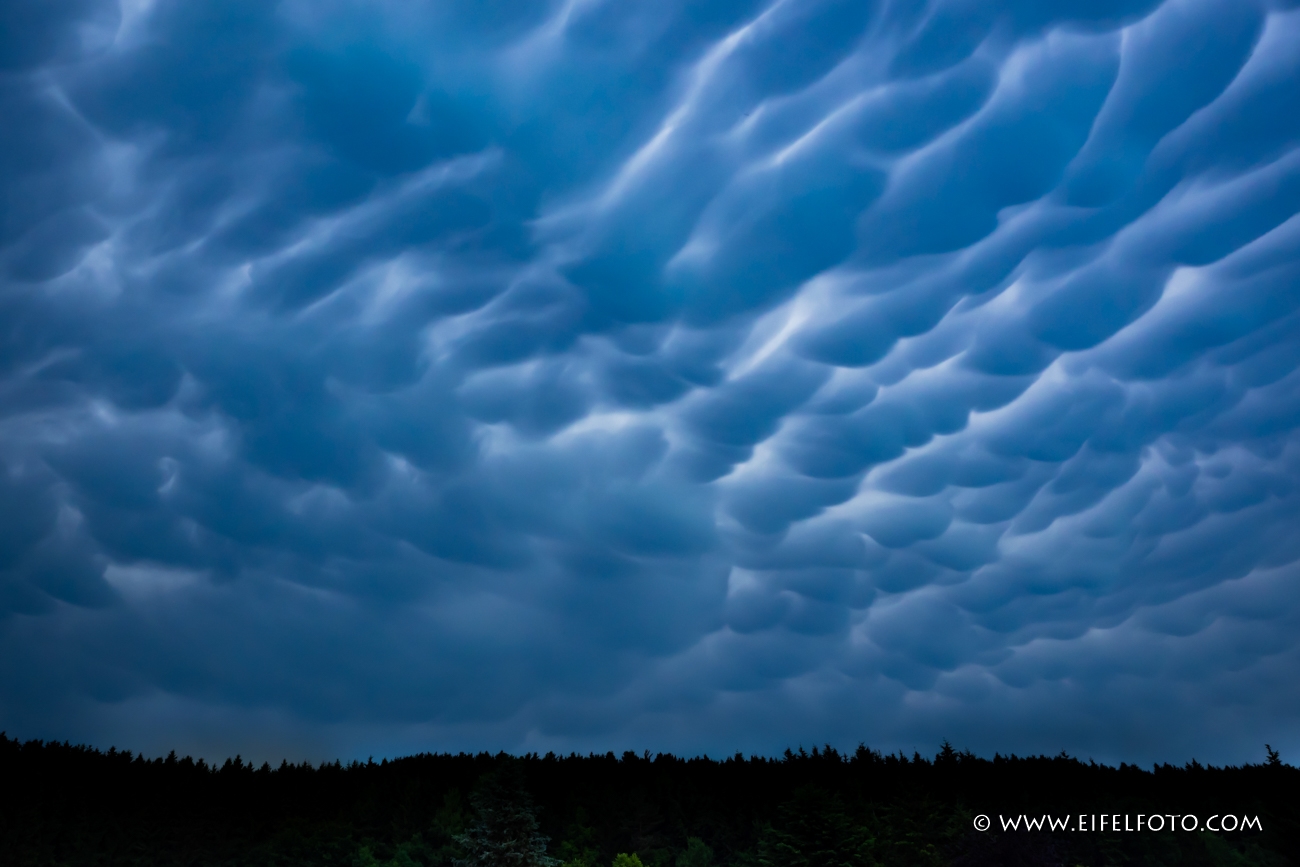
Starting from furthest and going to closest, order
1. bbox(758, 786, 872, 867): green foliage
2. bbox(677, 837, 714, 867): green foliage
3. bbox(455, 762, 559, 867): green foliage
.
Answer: bbox(677, 837, 714, 867): green foliage, bbox(455, 762, 559, 867): green foliage, bbox(758, 786, 872, 867): green foliage

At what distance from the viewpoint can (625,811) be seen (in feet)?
245

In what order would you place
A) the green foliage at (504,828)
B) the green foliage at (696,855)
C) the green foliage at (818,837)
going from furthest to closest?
the green foliage at (696,855) < the green foliage at (504,828) < the green foliage at (818,837)

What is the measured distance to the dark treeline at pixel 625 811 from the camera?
63188 millimetres

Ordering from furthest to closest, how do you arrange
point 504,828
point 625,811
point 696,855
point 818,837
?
point 625,811
point 696,855
point 504,828
point 818,837

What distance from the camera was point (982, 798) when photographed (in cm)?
7550

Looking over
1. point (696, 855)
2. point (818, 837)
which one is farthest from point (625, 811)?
point (818, 837)

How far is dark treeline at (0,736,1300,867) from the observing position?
6319 centimetres

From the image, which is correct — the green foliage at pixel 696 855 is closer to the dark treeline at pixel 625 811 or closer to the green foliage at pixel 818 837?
the dark treeline at pixel 625 811

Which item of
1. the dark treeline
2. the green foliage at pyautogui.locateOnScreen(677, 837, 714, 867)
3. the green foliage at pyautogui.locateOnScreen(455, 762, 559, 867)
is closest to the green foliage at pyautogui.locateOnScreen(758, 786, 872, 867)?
the dark treeline

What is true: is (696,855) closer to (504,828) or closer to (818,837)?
(818,837)

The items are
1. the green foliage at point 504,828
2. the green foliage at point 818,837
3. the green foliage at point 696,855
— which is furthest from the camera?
the green foliage at point 696,855

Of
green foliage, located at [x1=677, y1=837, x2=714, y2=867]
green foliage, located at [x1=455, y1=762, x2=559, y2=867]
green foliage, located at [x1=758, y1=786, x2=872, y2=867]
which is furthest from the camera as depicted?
green foliage, located at [x1=677, y1=837, x2=714, y2=867]

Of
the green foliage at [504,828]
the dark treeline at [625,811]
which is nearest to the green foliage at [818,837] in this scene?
the dark treeline at [625,811]

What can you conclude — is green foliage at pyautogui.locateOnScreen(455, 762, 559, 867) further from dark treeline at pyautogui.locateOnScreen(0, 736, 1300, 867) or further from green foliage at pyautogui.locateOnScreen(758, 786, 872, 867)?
green foliage at pyautogui.locateOnScreen(758, 786, 872, 867)
